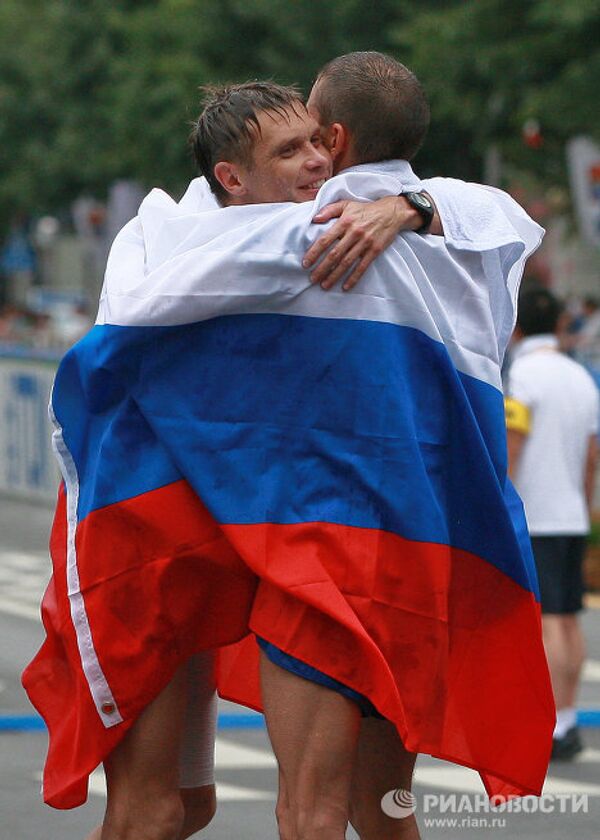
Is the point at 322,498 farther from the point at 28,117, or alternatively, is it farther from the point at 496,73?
the point at 28,117

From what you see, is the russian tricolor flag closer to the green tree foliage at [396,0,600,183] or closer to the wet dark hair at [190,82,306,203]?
the wet dark hair at [190,82,306,203]

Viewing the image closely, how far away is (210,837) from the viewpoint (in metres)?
5.66

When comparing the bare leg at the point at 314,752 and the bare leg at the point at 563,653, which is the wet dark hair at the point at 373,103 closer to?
the bare leg at the point at 314,752

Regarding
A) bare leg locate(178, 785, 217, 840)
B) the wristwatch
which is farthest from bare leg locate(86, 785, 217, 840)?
the wristwatch

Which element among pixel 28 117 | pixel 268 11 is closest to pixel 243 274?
pixel 268 11

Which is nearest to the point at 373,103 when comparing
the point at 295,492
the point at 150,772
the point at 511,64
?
the point at 295,492

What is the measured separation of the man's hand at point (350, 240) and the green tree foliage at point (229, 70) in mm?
5387

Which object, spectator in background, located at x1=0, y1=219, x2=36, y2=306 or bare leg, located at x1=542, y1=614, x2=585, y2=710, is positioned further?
spectator in background, located at x1=0, y1=219, x2=36, y2=306

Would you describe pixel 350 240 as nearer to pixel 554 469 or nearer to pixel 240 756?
pixel 240 756

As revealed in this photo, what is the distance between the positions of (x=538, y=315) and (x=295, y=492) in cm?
395

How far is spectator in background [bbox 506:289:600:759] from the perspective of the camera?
282 inches

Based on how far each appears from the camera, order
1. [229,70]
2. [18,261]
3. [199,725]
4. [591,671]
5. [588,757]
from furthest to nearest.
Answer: [18,261], [229,70], [591,671], [588,757], [199,725]

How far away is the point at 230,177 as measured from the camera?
12.0 ft

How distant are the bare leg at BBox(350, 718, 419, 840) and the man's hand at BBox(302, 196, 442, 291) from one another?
2.82 feet
